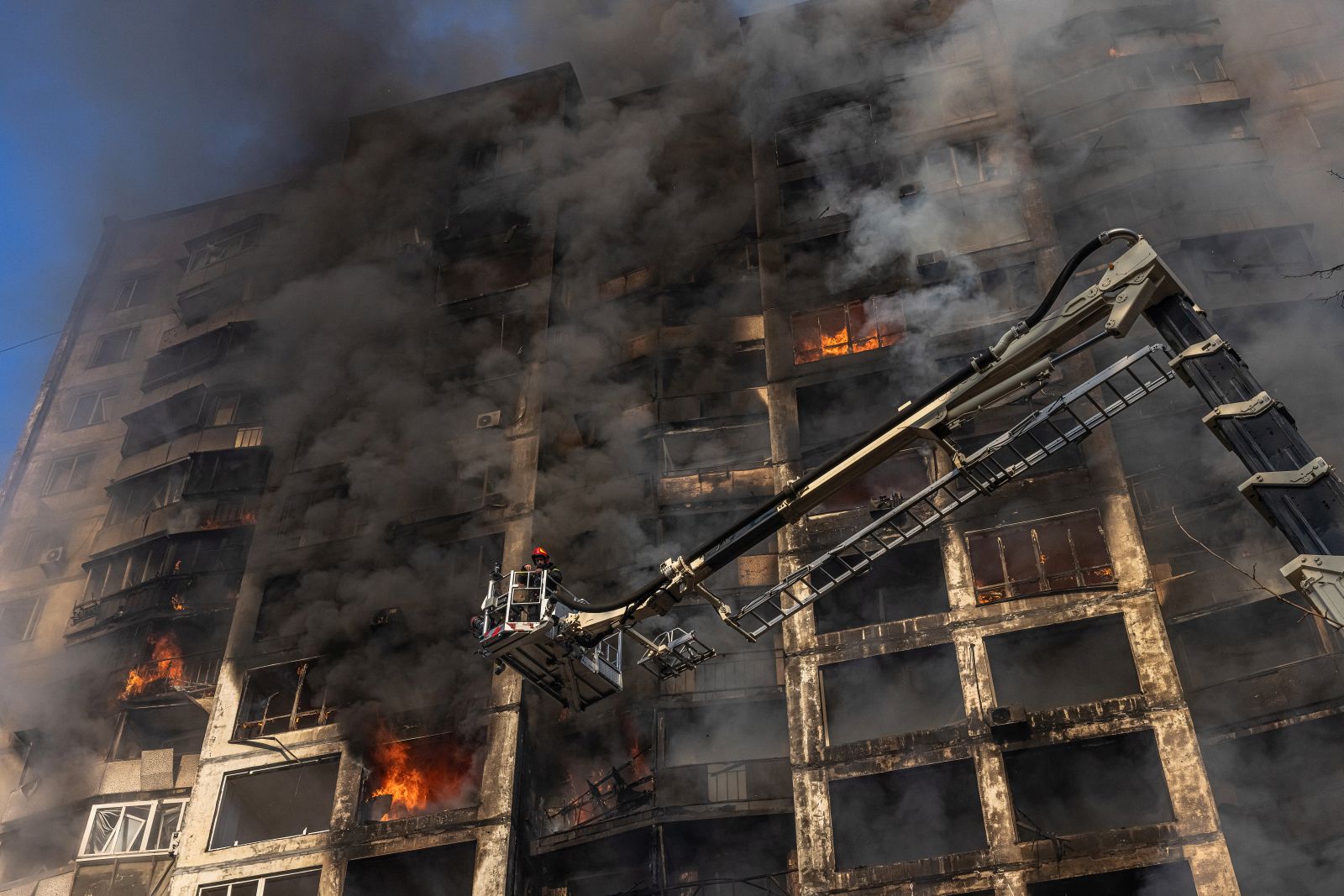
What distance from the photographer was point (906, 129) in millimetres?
34125

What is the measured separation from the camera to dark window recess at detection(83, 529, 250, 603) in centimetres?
3397

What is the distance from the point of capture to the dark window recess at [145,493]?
36.0 metres

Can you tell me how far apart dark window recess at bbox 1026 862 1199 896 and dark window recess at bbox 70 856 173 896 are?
20967 mm

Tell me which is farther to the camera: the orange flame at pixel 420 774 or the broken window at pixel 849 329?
the broken window at pixel 849 329

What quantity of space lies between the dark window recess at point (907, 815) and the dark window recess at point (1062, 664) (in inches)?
84.4

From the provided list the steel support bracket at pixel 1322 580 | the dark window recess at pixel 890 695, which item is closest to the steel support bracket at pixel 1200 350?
the steel support bracket at pixel 1322 580

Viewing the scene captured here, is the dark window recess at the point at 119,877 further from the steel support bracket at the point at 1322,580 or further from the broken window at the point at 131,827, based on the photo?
the steel support bracket at the point at 1322,580

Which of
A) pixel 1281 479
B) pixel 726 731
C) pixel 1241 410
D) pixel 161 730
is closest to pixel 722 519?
pixel 726 731

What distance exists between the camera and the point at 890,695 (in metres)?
26.4

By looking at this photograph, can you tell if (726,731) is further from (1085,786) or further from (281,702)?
(281,702)

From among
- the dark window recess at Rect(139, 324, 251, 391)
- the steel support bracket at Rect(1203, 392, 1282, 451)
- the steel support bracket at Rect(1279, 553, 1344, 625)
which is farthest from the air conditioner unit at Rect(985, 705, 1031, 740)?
the dark window recess at Rect(139, 324, 251, 391)

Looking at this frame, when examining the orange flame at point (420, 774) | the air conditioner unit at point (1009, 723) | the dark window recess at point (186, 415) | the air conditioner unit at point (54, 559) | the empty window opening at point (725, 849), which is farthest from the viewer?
the dark window recess at point (186, 415)

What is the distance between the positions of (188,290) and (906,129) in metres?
25.9

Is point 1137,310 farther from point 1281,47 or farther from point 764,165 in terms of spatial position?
point 1281,47
